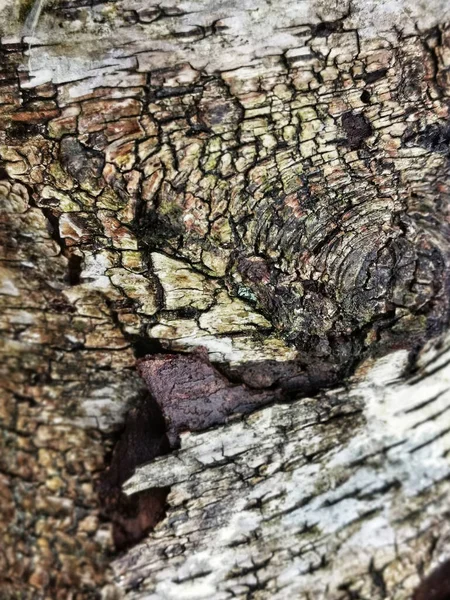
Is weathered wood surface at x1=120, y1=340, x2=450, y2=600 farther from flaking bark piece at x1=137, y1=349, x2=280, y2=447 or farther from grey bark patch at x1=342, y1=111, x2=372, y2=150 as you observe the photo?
grey bark patch at x1=342, y1=111, x2=372, y2=150

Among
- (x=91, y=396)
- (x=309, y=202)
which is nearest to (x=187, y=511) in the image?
(x=91, y=396)

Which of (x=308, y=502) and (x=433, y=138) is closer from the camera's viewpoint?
(x=433, y=138)

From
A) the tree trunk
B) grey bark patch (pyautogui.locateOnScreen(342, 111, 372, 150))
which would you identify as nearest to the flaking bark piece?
the tree trunk

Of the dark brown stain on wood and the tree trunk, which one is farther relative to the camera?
the dark brown stain on wood

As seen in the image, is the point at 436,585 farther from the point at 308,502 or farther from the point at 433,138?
the point at 433,138

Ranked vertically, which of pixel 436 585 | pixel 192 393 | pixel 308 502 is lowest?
Answer: pixel 436 585

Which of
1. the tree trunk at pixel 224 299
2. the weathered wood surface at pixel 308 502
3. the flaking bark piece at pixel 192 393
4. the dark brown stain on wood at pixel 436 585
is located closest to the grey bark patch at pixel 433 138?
the tree trunk at pixel 224 299

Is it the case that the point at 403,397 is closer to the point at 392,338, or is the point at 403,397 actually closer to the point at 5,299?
the point at 392,338

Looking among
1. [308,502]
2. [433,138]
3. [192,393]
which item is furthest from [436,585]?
[433,138]
